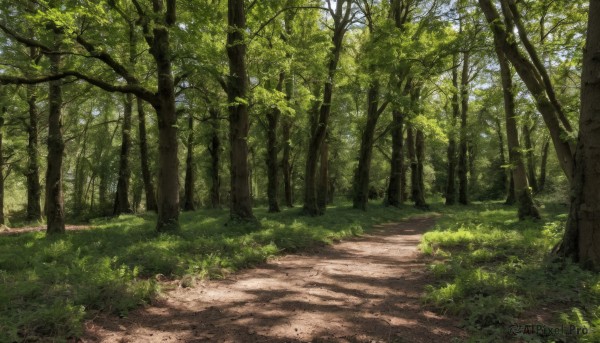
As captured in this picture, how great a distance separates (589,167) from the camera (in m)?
6.04

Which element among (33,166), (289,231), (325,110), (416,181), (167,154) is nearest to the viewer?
(167,154)

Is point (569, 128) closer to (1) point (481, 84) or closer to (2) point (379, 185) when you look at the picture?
(1) point (481, 84)

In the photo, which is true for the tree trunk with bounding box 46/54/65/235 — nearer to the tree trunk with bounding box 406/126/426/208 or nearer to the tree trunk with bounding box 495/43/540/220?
the tree trunk with bounding box 495/43/540/220

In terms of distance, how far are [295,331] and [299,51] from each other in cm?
1196

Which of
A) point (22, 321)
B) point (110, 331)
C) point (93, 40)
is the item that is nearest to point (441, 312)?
point (110, 331)

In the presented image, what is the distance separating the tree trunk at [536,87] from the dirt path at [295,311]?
3.81 meters

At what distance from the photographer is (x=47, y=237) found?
1062 centimetres

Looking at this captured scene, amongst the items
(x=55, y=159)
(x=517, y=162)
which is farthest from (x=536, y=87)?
(x=55, y=159)

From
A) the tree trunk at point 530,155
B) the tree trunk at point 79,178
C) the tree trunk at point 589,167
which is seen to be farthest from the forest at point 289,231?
the tree trunk at point 79,178

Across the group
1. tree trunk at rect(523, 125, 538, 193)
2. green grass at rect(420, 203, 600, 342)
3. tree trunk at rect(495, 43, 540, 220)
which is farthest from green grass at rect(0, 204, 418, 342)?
tree trunk at rect(523, 125, 538, 193)

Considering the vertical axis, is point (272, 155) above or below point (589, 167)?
above

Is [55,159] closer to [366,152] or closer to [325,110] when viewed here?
[325,110]

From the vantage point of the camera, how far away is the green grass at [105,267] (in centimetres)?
400

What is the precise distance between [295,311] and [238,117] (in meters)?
8.36
